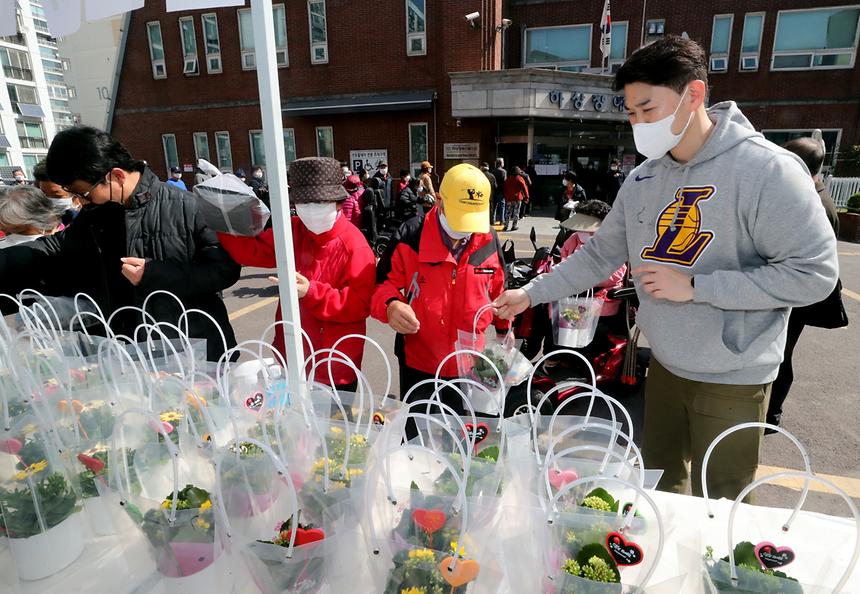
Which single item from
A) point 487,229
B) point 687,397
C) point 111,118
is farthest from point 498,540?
point 111,118

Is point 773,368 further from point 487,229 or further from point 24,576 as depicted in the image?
point 24,576

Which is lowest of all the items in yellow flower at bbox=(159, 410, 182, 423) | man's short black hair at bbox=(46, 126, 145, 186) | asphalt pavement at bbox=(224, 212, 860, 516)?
asphalt pavement at bbox=(224, 212, 860, 516)

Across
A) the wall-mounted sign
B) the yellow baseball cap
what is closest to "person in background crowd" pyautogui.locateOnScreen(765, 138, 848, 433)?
the yellow baseball cap

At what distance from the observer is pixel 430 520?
3.46ft

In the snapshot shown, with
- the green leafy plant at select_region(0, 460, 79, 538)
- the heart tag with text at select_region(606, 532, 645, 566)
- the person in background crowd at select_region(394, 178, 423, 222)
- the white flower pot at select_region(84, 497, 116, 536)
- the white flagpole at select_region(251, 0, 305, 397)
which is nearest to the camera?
the heart tag with text at select_region(606, 532, 645, 566)

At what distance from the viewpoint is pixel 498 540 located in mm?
1083

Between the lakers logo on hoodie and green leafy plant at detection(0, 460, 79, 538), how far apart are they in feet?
6.17

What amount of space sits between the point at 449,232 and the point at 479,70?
14.6 meters

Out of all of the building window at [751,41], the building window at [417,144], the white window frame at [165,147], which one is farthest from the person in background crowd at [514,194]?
the white window frame at [165,147]

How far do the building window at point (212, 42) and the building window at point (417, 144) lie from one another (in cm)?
832

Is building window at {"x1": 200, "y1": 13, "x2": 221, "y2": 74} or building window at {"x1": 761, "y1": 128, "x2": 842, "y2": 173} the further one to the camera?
building window at {"x1": 200, "y1": 13, "x2": 221, "y2": 74}

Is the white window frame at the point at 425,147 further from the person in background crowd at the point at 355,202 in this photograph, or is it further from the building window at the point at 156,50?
the building window at the point at 156,50

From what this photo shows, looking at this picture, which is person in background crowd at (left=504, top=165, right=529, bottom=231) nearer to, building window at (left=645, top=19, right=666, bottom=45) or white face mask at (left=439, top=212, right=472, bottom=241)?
building window at (left=645, top=19, right=666, bottom=45)

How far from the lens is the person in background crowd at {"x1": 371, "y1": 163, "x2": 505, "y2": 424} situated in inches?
82.7
